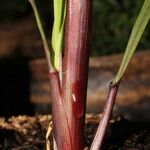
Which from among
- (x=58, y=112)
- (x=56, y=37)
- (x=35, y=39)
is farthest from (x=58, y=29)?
(x=35, y=39)

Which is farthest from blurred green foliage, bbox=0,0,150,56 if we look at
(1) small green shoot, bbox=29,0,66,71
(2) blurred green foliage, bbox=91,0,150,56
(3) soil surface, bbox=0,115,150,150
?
(1) small green shoot, bbox=29,0,66,71

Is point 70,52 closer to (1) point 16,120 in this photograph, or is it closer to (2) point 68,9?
(2) point 68,9

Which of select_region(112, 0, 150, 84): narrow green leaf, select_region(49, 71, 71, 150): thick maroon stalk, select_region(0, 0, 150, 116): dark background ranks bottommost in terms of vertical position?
select_region(49, 71, 71, 150): thick maroon stalk

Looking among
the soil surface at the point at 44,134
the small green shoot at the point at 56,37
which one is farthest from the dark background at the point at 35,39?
the small green shoot at the point at 56,37

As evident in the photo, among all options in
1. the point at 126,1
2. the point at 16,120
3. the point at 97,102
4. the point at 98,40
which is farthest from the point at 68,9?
the point at 126,1

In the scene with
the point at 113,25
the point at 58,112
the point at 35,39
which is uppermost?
the point at 35,39

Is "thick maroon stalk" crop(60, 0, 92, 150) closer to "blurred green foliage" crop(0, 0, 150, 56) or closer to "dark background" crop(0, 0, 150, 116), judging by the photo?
"dark background" crop(0, 0, 150, 116)

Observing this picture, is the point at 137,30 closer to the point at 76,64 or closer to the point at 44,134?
the point at 76,64
